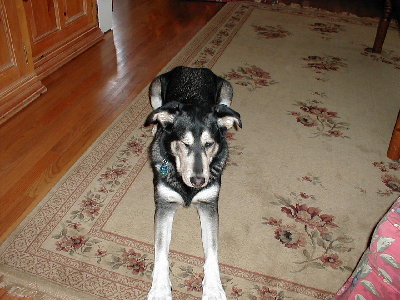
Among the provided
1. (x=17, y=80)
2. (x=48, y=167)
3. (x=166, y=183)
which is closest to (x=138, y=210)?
(x=166, y=183)

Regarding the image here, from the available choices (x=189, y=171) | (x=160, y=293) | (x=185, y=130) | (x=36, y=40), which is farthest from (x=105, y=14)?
(x=160, y=293)

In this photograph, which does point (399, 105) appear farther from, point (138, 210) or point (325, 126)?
point (138, 210)

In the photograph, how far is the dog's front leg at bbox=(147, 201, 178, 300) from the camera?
6.16 feet

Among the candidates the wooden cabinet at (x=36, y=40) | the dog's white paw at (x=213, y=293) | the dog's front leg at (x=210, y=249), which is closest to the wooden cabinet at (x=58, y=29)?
the wooden cabinet at (x=36, y=40)

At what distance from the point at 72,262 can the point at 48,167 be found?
0.86 meters

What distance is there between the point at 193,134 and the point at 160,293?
0.81 metres

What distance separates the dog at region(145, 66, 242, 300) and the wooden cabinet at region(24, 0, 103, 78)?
77.7 inches

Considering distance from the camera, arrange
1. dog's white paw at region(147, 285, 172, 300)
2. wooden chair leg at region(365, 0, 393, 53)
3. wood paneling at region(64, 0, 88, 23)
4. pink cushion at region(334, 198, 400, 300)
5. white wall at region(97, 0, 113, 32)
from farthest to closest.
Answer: white wall at region(97, 0, 113, 32)
wooden chair leg at region(365, 0, 393, 53)
wood paneling at region(64, 0, 88, 23)
dog's white paw at region(147, 285, 172, 300)
pink cushion at region(334, 198, 400, 300)

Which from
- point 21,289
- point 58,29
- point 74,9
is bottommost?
point 21,289

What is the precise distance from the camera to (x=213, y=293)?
1.88 m

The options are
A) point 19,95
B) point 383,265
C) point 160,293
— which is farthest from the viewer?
point 19,95

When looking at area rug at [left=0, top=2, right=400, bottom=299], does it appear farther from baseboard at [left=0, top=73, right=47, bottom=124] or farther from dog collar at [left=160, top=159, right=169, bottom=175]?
baseboard at [left=0, top=73, right=47, bottom=124]

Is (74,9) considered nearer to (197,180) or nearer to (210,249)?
(197,180)

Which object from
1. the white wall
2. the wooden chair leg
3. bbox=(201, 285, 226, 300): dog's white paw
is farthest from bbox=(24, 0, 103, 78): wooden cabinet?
the wooden chair leg
